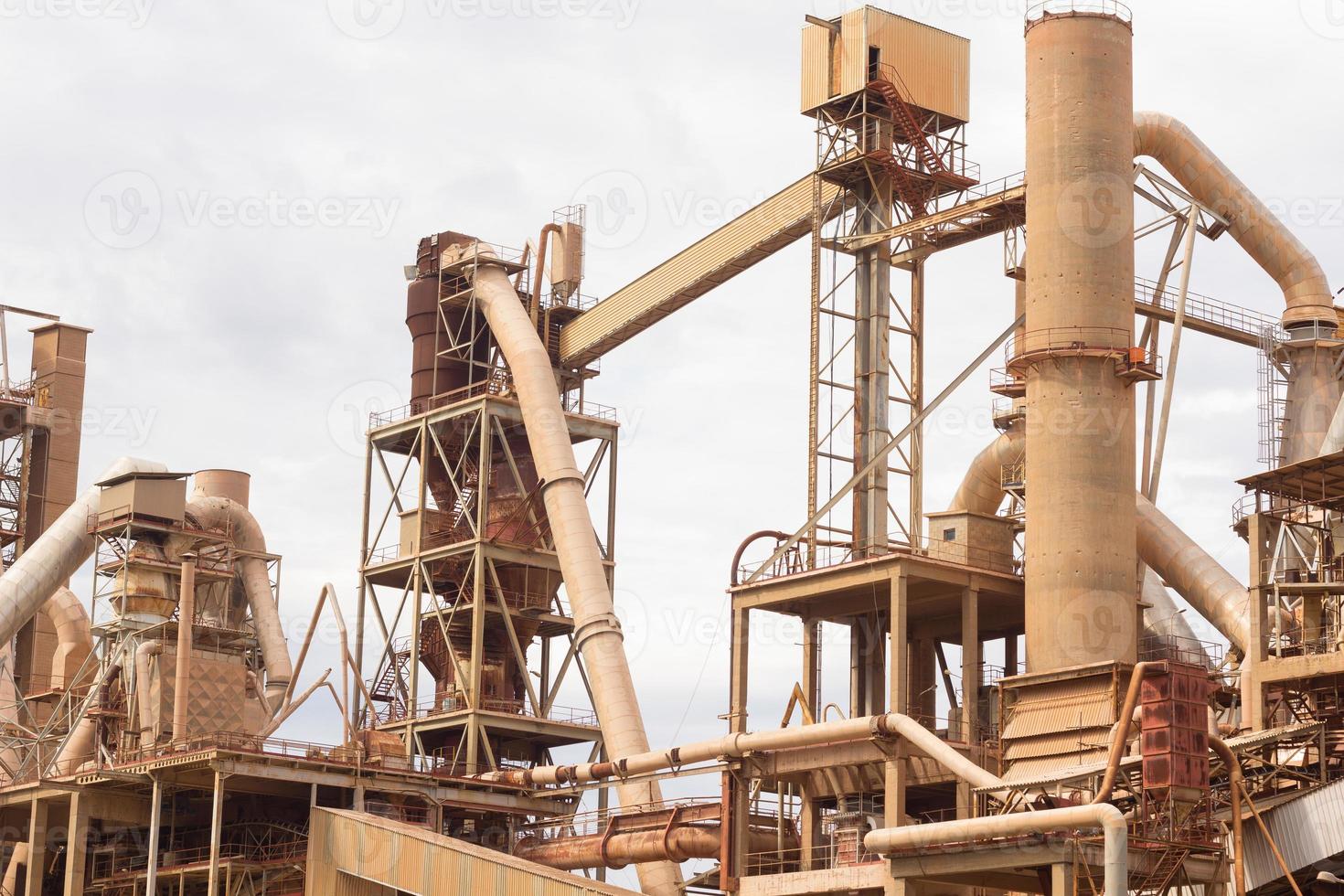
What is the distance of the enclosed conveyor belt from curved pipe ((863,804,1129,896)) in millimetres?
22204

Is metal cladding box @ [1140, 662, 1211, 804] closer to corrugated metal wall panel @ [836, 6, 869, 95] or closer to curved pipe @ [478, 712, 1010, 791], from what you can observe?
curved pipe @ [478, 712, 1010, 791]

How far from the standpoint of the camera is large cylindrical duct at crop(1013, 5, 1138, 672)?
174ft

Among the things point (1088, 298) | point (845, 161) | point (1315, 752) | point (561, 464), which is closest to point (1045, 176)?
point (1088, 298)

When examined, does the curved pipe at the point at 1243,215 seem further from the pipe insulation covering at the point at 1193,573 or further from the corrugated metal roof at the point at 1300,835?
the corrugated metal roof at the point at 1300,835

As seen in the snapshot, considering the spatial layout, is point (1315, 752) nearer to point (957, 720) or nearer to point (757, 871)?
point (957, 720)

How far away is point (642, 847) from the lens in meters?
57.7

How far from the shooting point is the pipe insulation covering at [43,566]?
252 feet

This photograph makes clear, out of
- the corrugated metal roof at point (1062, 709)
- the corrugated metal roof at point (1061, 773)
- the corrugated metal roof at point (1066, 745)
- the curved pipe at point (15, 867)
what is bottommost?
the curved pipe at point (15, 867)

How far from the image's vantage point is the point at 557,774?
6400cm

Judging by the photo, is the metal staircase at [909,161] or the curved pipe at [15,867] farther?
the curved pipe at [15,867]

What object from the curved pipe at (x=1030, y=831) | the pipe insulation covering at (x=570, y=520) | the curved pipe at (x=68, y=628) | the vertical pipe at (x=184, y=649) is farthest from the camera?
the curved pipe at (x=68, y=628)

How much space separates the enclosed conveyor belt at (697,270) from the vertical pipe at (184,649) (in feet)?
56.2

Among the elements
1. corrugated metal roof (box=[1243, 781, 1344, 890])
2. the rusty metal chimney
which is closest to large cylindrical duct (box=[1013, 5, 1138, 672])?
the rusty metal chimney

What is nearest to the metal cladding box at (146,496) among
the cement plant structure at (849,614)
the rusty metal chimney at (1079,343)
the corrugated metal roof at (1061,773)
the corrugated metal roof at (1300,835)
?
the cement plant structure at (849,614)
